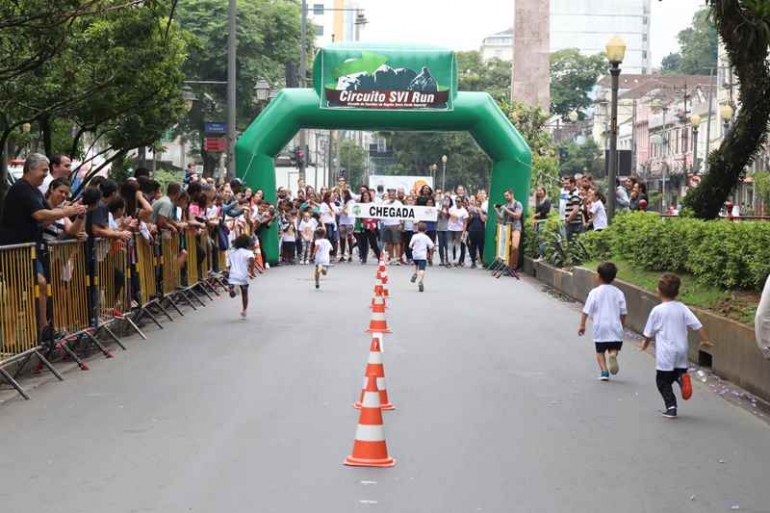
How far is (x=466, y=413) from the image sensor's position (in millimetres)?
10219

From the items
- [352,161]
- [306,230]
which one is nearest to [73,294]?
[306,230]

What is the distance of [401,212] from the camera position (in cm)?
3331

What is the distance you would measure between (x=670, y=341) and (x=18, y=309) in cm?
555

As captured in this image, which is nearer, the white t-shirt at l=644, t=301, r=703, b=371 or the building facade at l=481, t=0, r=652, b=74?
the white t-shirt at l=644, t=301, r=703, b=371

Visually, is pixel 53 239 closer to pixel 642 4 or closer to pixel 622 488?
pixel 622 488

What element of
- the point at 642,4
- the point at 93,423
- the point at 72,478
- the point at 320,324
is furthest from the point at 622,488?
the point at 642,4

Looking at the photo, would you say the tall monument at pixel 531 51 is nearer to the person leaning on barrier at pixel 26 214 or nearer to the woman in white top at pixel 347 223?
the woman in white top at pixel 347 223

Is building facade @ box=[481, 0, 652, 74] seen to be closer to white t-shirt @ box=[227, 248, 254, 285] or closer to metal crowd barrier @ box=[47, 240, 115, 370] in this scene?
white t-shirt @ box=[227, 248, 254, 285]

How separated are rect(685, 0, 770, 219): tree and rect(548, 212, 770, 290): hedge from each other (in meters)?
0.96

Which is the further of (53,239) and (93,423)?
(53,239)

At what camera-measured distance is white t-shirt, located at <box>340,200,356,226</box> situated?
3375cm

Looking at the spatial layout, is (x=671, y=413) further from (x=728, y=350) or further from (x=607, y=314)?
(x=728, y=350)

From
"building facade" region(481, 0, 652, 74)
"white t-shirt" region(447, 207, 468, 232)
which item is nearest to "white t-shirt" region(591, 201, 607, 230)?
"white t-shirt" region(447, 207, 468, 232)

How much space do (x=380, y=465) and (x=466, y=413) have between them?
231cm
